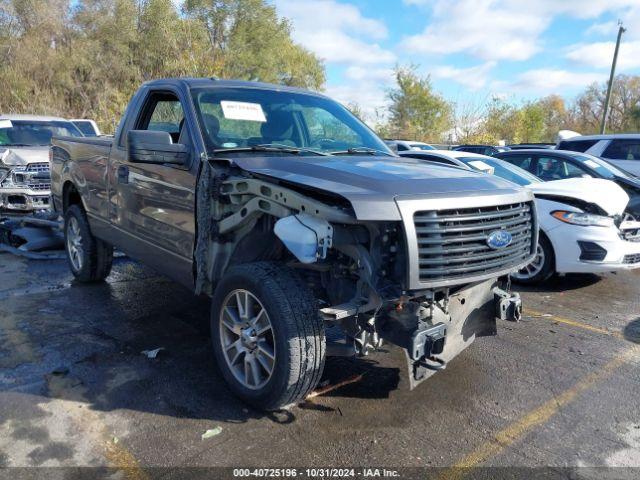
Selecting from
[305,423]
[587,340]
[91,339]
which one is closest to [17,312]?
[91,339]

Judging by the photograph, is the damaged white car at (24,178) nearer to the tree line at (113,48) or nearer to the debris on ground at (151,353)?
the debris on ground at (151,353)

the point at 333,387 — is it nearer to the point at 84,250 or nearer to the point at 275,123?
the point at 275,123

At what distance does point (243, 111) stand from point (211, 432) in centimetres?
232

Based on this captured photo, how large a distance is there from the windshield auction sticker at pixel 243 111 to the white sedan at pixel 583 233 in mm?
3597

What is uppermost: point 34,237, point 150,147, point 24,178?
point 150,147

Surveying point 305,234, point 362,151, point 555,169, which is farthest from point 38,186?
point 555,169

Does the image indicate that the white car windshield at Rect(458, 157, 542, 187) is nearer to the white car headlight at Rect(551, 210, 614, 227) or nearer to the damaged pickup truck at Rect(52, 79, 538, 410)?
the white car headlight at Rect(551, 210, 614, 227)

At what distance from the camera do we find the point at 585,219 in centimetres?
590

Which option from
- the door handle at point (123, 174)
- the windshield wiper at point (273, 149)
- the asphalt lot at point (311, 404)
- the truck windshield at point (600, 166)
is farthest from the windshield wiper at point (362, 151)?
the truck windshield at point (600, 166)

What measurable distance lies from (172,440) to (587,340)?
12.0 feet

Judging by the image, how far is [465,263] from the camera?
2.95m

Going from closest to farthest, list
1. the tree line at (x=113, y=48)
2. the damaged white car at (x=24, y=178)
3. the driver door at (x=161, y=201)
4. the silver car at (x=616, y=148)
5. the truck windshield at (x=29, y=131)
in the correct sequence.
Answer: the driver door at (x=161, y=201), the damaged white car at (x=24, y=178), the truck windshield at (x=29, y=131), the silver car at (x=616, y=148), the tree line at (x=113, y=48)

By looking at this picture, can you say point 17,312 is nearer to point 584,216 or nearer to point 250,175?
point 250,175

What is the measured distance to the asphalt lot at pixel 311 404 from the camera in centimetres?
286
